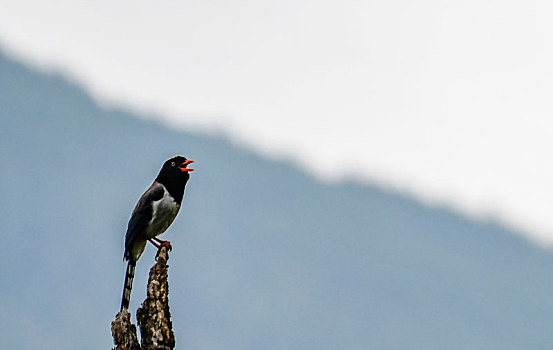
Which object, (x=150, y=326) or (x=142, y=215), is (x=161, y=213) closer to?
(x=142, y=215)

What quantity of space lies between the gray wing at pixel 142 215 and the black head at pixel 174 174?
0.15 m

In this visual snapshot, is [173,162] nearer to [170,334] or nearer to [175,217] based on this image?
[175,217]

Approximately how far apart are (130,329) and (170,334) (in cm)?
49

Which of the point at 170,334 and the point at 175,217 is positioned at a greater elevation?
the point at 175,217

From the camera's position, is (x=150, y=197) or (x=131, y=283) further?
(x=150, y=197)

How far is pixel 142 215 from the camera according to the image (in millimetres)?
16156

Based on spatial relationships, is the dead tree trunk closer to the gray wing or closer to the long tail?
the long tail

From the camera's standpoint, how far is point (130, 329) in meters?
10.3

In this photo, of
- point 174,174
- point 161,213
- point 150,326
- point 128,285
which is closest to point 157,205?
point 161,213

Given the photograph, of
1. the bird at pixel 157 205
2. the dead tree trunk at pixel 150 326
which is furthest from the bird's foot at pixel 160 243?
the dead tree trunk at pixel 150 326

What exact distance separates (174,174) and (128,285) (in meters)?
2.71

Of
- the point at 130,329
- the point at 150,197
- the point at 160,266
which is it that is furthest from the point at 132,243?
the point at 130,329

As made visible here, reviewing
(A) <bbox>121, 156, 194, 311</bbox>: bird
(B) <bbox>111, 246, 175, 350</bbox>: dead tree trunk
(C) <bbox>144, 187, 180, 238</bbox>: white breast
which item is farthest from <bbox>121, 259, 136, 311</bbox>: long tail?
(B) <bbox>111, 246, 175, 350</bbox>: dead tree trunk

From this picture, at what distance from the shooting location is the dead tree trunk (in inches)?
402
